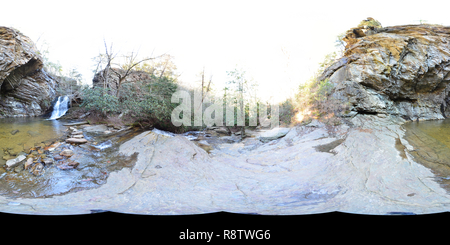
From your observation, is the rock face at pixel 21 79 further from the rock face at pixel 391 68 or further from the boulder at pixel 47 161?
the rock face at pixel 391 68

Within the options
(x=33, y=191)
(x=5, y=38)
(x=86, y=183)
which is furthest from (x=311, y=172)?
(x=5, y=38)

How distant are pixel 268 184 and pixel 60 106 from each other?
10.3 m

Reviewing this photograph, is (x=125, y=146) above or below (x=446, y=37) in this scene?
below

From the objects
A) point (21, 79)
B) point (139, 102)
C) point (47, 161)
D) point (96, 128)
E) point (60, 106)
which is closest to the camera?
point (47, 161)

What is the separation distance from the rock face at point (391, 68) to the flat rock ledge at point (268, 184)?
307 centimetres

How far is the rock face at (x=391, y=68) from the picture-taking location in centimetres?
766

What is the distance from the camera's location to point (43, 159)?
3541 millimetres

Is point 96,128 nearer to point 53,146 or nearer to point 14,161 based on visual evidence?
point 53,146

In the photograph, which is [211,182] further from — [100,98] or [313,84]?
[313,84]

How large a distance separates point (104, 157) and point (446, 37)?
14615mm

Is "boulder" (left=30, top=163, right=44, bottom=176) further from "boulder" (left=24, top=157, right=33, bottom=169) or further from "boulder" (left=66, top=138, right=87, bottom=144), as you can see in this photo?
"boulder" (left=66, top=138, right=87, bottom=144)

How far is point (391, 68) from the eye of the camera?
7.77 m

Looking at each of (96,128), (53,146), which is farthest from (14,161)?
(96,128)

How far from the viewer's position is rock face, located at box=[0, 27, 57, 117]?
23.5ft
